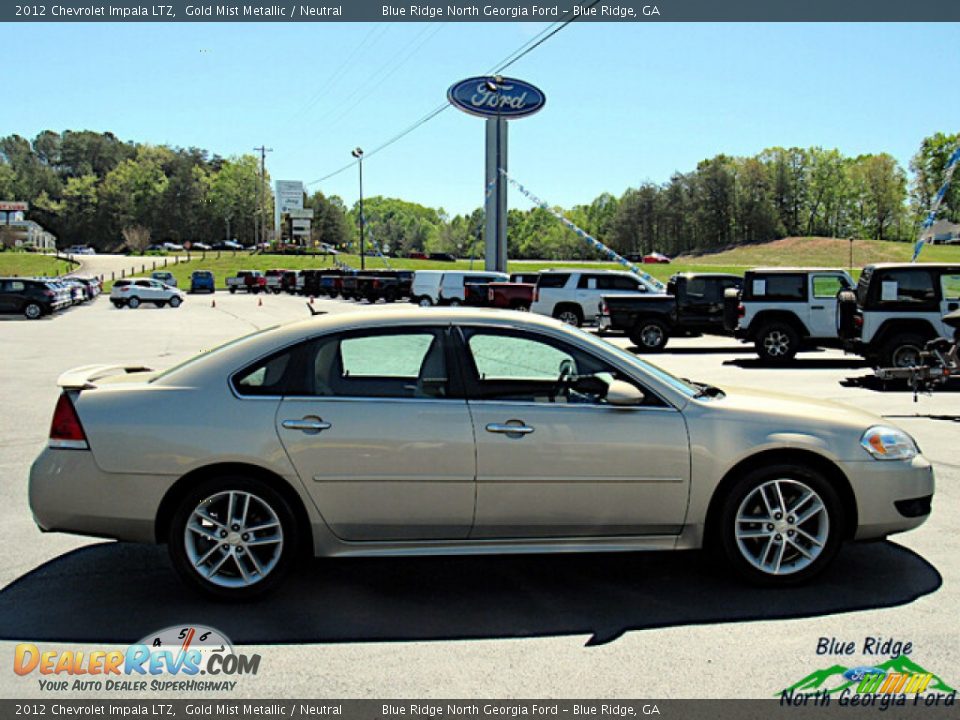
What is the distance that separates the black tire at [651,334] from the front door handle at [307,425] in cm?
1680

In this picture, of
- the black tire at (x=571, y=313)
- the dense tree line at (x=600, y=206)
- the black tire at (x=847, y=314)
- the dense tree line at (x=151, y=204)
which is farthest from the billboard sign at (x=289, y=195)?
the black tire at (x=847, y=314)

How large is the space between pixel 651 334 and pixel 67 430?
56.9ft

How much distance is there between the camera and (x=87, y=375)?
5.10 metres

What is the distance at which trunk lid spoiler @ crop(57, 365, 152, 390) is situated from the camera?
474 cm

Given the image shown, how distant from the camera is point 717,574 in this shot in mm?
5000

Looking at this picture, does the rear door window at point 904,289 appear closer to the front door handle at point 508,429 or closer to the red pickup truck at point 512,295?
the front door handle at point 508,429

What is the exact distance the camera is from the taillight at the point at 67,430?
4.53 metres

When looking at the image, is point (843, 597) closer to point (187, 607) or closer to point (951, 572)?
point (951, 572)

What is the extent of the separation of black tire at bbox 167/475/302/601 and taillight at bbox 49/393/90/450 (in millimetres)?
622

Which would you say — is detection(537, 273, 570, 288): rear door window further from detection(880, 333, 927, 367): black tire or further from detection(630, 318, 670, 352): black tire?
detection(880, 333, 927, 367): black tire

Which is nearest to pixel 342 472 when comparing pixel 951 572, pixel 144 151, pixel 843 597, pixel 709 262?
Answer: pixel 843 597

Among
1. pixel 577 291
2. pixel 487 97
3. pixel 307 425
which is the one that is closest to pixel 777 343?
pixel 577 291

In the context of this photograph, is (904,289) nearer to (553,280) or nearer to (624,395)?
(624,395)

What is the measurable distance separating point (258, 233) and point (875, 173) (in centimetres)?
10923
